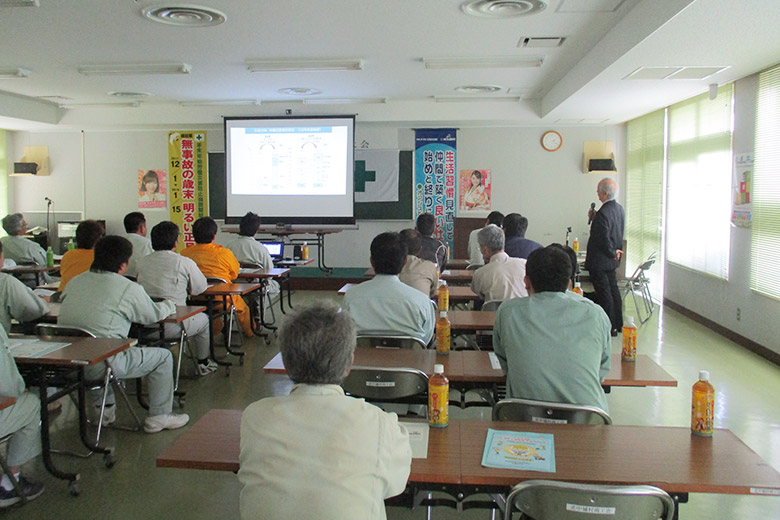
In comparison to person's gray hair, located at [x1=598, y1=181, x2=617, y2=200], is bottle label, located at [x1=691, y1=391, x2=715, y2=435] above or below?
below

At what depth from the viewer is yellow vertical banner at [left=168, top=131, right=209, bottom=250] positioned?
10203 mm

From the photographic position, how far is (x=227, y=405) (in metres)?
4.34

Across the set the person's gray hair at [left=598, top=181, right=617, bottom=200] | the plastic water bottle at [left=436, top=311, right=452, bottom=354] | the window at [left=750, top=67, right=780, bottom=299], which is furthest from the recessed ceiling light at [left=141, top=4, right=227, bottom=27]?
the window at [left=750, top=67, right=780, bottom=299]

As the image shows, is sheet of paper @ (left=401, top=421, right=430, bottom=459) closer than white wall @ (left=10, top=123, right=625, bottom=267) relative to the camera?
Yes

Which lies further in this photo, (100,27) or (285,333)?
(100,27)

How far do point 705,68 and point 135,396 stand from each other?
18.6ft

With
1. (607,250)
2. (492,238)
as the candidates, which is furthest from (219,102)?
(607,250)

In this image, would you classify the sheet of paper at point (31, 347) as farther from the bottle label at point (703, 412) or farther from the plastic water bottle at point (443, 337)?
the bottle label at point (703, 412)

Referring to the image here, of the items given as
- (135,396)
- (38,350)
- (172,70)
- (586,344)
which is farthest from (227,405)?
(172,70)

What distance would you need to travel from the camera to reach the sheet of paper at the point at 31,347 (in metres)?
2.92

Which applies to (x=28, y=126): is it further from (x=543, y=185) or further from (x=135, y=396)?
(x=543, y=185)

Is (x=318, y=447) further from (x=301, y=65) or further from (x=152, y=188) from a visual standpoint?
(x=152, y=188)

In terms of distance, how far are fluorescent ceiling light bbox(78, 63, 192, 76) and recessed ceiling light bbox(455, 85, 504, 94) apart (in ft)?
11.3

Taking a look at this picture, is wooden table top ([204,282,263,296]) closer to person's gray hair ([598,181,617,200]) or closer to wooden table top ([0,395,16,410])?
wooden table top ([0,395,16,410])
